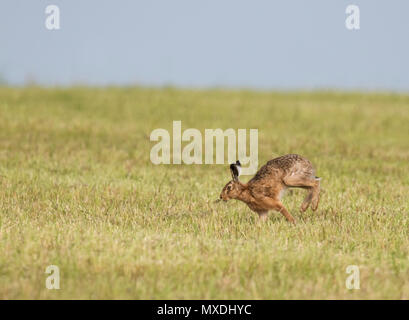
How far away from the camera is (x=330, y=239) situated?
1045 centimetres

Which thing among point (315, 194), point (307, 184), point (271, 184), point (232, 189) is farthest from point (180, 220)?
point (315, 194)

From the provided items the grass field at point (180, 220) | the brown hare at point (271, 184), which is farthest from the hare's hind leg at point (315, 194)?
the grass field at point (180, 220)

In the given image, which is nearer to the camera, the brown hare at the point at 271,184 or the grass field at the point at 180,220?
the grass field at the point at 180,220

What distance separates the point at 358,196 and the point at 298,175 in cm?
348

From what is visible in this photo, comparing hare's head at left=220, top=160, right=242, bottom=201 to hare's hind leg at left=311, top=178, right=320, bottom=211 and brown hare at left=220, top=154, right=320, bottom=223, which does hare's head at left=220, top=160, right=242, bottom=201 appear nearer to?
brown hare at left=220, top=154, right=320, bottom=223

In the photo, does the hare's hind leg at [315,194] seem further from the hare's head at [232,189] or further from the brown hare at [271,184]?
the hare's head at [232,189]

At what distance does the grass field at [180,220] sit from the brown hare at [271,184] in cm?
34

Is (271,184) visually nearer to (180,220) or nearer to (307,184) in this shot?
(307,184)

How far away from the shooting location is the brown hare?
11.4 m

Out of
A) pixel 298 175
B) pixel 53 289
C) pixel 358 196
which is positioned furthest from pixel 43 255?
pixel 358 196

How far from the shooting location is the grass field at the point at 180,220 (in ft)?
27.3

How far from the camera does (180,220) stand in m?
11.8

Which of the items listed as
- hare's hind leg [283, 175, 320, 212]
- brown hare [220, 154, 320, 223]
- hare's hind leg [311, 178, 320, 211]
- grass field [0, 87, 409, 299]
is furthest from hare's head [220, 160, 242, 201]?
hare's hind leg [311, 178, 320, 211]
